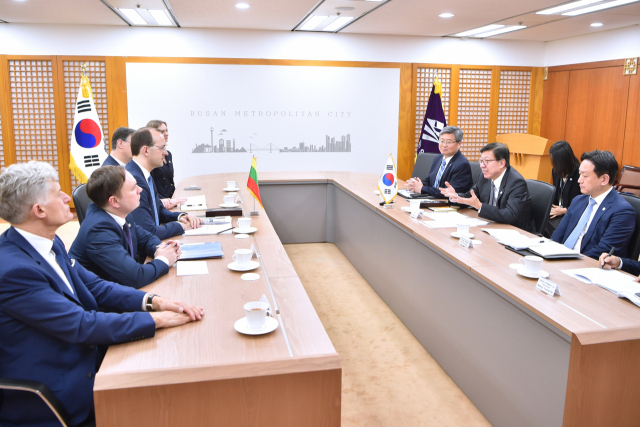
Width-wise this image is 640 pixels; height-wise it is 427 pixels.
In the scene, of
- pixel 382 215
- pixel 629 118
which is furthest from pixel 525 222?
pixel 629 118

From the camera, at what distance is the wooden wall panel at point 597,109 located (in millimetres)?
6398

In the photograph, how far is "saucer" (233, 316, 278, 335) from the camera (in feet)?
5.45

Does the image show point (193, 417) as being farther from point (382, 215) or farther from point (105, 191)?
point (382, 215)

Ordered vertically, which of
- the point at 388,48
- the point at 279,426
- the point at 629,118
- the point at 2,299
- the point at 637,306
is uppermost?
the point at 388,48

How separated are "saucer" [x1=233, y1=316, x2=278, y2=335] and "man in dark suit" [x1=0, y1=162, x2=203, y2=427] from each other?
0.94ft

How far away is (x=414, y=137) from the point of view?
758cm

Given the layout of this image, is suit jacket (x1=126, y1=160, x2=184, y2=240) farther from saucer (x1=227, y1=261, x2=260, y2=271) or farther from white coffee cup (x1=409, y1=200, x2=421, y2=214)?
white coffee cup (x1=409, y1=200, x2=421, y2=214)

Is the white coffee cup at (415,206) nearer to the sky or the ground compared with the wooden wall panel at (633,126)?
nearer to the ground

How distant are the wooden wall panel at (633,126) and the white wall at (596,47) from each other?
390mm

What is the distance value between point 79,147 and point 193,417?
5.25 m

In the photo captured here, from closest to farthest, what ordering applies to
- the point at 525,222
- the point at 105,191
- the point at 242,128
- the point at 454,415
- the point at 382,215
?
the point at 105,191, the point at 454,415, the point at 525,222, the point at 382,215, the point at 242,128

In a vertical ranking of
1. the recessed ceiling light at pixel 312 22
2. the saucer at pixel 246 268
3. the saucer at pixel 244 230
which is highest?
the recessed ceiling light at pixel 312 22

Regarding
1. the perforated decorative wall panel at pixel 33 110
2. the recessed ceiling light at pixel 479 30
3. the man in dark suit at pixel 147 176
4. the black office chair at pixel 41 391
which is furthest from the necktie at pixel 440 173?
the perforated decorative wall panel at pixel 33 110

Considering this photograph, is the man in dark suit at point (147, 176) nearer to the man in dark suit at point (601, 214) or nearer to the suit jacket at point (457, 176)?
the suit jacket at point (457, 176)
